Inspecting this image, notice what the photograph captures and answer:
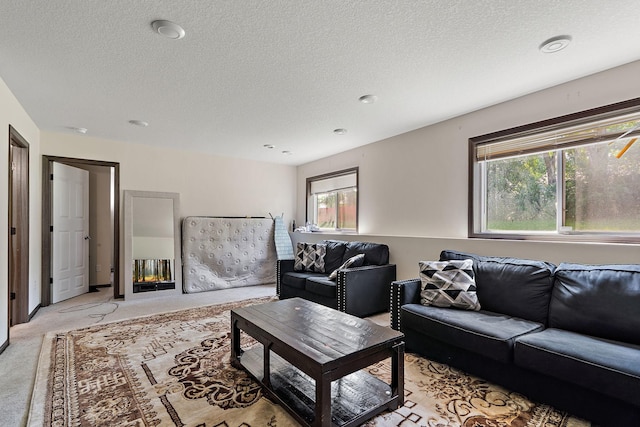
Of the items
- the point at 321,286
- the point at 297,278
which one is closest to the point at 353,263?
the point at 321,286

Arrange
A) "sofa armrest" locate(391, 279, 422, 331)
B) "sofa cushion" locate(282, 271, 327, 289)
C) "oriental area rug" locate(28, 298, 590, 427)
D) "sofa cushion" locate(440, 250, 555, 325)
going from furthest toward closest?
"sofa cushion" locate(282, 271, 327, 289), "sofa armrest" locate(391, 279, 422, 331), "sofa cushion" locate(440, 250, 555, 325), "oriental area rug" locate(28, 298, 590, 427)

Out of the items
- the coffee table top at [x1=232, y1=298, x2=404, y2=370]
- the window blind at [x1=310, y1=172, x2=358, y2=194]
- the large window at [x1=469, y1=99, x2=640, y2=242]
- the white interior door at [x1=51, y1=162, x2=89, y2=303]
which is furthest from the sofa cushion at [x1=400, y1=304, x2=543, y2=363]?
the white interior door at [x1=51, y1=162, x2=89, y2=303]

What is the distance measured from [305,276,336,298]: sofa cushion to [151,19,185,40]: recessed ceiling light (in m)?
2.85

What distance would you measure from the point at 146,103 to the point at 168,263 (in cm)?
273

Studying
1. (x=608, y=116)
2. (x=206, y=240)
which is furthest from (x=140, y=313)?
(x=608, y=116)

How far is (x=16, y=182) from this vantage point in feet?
11.5

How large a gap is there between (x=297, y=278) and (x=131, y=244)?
8.88 ft

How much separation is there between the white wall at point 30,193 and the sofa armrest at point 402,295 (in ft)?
11.4

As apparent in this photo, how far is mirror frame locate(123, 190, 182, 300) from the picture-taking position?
4766 mm

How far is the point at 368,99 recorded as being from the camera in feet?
10.5

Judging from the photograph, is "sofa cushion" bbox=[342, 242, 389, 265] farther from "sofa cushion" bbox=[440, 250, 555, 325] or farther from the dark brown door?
the dark brown door

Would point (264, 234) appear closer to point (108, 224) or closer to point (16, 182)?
point (108, 224)

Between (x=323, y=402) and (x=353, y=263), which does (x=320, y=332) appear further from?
(x=353, y=263)

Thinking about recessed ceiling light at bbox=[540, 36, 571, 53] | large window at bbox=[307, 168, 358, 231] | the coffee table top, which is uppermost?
recessed ceiling light at bbox=[540, 36, 571, 53]
